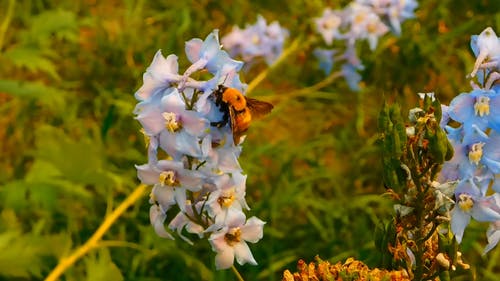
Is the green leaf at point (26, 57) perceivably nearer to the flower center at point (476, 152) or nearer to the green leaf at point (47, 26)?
the green leaf at point (47, 26)

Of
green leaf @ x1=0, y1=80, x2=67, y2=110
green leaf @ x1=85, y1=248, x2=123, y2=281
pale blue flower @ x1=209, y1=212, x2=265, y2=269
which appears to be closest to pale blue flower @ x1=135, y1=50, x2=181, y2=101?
pale blue flower @ x1=209, y1=212, x2=265, y2=269

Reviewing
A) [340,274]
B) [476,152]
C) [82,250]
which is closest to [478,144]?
[476,152]

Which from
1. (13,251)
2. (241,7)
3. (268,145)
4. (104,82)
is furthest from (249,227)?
(241,7)

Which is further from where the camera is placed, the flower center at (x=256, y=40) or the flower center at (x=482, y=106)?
the flower center at (x=256, y=40)

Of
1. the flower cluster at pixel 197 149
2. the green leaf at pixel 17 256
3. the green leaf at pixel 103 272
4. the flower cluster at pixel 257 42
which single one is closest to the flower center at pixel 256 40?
the flower cluster at pixel 257 42

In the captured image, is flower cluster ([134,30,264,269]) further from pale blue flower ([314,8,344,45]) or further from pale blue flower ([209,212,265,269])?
pale blue flower ([314,8,344,45])

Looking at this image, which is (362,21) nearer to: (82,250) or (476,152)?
(82,250)

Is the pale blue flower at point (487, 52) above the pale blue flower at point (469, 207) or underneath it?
above
